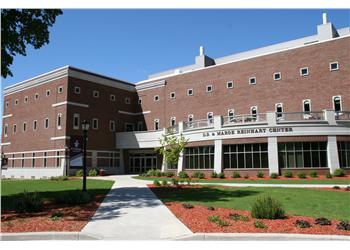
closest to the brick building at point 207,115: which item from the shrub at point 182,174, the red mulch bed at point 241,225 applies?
the shrub at point 182,174

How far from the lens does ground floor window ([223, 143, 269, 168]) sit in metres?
30.6

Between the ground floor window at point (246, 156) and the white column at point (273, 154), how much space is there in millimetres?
592

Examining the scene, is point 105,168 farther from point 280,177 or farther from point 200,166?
A: point 280,177

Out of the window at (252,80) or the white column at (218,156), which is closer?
the white column at (218,156)

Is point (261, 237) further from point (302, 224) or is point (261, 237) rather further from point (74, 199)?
point (74, 199)

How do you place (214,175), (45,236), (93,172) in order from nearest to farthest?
(45,236) < (214,175) < (93,172)

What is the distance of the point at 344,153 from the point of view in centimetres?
2953

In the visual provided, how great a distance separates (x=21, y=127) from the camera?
49938 millimetres

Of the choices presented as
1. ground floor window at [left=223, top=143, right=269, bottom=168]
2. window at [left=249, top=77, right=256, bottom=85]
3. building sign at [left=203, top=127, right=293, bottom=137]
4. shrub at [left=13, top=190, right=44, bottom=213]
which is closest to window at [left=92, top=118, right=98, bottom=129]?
building sign at [left=203, top=127, right=293, bottom=137]

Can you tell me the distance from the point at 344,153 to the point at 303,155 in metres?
3.55

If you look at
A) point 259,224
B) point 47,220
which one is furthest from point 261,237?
point 47,220

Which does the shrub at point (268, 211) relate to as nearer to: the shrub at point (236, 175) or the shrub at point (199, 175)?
the shrub at point (236, 175)

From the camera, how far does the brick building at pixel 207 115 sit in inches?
1174
